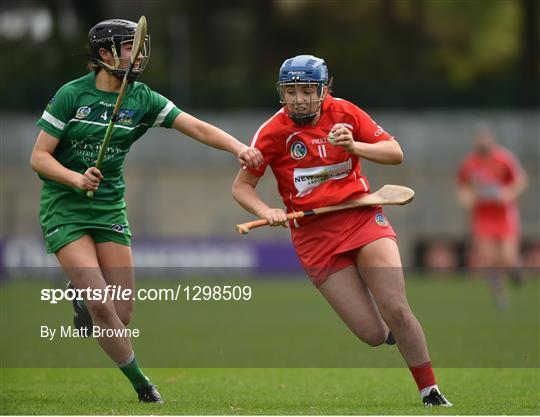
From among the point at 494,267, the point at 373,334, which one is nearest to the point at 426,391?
the point at 373,334

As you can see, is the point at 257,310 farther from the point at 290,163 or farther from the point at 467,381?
the point at 290,163

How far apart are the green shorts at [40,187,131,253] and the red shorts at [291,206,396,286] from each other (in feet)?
3.95

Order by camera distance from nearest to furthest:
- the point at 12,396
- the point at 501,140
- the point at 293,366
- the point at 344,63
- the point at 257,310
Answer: the point at 12,396
the point at 293,366
the point at 257,310
the point at 501,140
the point at 344,63

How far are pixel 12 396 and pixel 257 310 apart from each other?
8.06m

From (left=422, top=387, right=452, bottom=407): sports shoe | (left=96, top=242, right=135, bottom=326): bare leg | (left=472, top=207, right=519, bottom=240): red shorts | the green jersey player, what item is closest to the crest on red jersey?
the green jersey player

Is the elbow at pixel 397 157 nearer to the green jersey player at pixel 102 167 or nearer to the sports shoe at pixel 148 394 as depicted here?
the green jersey player at pixel 102 167

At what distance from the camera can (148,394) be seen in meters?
7.72

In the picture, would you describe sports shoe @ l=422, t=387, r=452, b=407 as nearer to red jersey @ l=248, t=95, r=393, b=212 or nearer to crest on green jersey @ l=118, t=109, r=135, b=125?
red jersey @ l=248, t=95, r=393, b=212

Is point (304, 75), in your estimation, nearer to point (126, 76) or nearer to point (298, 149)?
point (298, 149)

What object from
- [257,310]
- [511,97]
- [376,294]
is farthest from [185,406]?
[511,97]

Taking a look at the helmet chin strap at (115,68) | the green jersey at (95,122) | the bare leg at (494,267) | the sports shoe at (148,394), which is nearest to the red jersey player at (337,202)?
the green jersey at (95,122)

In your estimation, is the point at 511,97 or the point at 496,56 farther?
the point at 496,56

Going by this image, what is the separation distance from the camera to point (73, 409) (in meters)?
7.37

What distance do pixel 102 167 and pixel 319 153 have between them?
137cm
